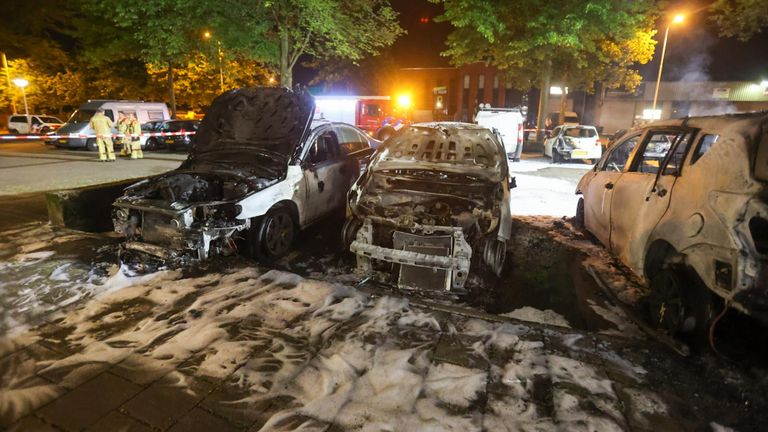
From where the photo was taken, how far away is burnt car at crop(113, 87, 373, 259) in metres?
4.88

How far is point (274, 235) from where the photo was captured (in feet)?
18.3

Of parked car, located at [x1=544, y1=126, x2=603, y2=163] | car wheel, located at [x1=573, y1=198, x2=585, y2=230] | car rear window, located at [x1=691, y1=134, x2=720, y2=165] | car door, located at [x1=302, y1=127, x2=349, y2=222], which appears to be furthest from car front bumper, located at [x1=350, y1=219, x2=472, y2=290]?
parked car, located at [x1=544, y1=126, x2=603, y2=163]

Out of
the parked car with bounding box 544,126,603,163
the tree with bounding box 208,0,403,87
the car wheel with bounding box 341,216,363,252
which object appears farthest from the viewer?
the parked car with bounding box 544,126,603,163

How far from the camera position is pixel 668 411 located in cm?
278

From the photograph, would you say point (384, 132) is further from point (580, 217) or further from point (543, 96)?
point (580, 217)

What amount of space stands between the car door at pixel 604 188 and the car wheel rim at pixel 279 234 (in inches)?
163

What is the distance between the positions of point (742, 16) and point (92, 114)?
34552 millimetres

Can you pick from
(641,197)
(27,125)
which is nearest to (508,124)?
(641,197)

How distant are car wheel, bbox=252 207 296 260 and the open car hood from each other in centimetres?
78

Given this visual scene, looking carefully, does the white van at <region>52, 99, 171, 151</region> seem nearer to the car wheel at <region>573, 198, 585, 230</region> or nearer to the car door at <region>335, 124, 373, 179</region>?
the car door at <region>335, 124, 373, 179</region>

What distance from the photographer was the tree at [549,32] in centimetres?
1598

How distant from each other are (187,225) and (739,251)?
4.94 metres

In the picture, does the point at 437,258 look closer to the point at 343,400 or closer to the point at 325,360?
the point at 325,360

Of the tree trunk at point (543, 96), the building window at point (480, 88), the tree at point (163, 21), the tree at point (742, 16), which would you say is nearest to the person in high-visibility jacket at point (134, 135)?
the tree at point (163, 21)
